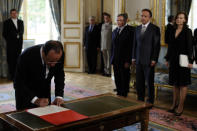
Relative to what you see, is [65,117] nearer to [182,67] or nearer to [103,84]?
[182,67]

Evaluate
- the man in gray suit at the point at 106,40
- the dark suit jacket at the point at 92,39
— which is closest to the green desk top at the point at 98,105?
the man in gray suit at the point at 106,40

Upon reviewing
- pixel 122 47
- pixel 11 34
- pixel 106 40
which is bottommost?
pixel 122 47

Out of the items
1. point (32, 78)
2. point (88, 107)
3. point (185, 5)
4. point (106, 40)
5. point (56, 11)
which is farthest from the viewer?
point (56, 11)

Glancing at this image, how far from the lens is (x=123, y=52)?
4.65 meters

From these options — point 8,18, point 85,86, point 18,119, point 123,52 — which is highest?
point 8,18

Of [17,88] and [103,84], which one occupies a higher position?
[17,88]

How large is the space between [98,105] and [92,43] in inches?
213

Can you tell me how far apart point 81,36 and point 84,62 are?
28.4 inches

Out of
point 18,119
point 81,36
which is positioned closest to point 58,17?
point 81,36

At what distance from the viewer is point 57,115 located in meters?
2.05

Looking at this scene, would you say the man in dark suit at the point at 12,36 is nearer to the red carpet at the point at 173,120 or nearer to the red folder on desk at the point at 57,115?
the red carpet at the point at 173,120

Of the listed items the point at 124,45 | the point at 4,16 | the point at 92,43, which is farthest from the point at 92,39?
the point at 124,45

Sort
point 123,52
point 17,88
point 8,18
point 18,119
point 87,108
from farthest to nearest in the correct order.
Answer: point 8,18 < point 123,52 < point 17,88 < point 87,108 < point 18,119

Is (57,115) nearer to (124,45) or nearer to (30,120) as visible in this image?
(30,120)
